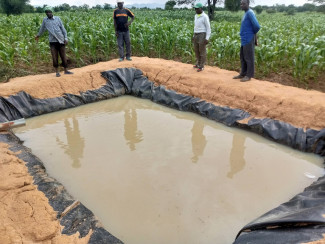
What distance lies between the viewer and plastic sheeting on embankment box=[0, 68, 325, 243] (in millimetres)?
1950

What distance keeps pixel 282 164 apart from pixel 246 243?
80.7 inches

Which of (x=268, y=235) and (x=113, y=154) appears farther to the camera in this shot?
(x=113, y=154)

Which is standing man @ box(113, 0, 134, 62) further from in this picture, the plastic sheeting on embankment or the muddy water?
the muddy water

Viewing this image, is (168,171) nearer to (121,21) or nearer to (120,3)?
(121,21)

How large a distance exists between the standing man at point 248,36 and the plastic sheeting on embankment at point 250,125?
120cm

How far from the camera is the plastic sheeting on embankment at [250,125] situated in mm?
1950

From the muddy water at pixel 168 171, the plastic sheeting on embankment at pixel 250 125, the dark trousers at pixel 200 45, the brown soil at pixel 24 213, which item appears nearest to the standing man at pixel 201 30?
the dark trousers at pixel 200 45

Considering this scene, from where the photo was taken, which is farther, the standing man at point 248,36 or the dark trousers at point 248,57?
the dark trousers at point 248,57

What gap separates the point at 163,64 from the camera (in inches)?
293

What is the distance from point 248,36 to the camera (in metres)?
5.33

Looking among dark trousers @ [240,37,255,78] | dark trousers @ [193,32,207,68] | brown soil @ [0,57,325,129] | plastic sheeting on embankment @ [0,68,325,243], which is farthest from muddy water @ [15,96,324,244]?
dark trousers @ [193,32,207,68]

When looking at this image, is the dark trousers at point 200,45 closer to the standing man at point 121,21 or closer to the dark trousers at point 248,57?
the dark trousers at point 248,57

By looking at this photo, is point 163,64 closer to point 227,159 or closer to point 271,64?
point 271,64

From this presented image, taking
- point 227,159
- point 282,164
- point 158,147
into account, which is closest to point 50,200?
point 158,147
